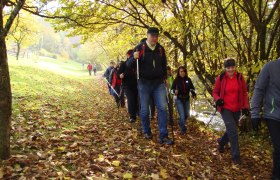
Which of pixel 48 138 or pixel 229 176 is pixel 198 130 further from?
pixel 48 138

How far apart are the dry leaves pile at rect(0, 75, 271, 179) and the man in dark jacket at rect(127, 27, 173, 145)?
635mm

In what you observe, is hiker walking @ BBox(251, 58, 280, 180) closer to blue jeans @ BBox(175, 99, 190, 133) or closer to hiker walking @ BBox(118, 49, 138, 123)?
blue jeans @ BBox(175, 99, 190, 133)

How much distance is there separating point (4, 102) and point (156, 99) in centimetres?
361

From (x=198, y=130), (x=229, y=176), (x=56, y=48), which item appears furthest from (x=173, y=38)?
(x=56, y=48)

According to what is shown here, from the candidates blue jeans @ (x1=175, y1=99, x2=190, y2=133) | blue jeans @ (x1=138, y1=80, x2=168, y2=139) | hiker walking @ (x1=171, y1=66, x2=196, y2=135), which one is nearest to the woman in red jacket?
blue jeans @ (x1=138, y1=80, x2=168, y2=139)

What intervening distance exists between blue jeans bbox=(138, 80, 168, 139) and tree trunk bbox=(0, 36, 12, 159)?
3386 millimetres

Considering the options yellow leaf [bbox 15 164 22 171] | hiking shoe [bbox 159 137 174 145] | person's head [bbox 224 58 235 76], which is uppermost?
person's head [bbox 224 58 235 76]

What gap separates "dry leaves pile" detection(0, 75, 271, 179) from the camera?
496 cm

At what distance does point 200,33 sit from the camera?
11.4 m

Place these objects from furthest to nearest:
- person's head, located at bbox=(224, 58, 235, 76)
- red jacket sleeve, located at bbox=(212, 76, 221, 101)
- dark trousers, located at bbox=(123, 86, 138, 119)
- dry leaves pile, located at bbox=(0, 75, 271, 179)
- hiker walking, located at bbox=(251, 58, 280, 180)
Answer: dark trousers, located at bbox=(123, 86, 138, 119) → red jacket sleeve, located at bbox=(212, 76, 221, 101) → person's head, located at bbox=(224, 58, 235, 76) → hiker walking, located at bbox=(251, 58, 280, 180) → dry leaves pile, located at bbox=(0, 75, 271, 179)

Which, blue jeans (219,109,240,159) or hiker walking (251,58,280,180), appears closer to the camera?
hiker walking (251,58,280,180)

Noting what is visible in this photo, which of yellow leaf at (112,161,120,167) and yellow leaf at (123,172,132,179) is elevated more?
yellow leaf at (112,161,120,167)

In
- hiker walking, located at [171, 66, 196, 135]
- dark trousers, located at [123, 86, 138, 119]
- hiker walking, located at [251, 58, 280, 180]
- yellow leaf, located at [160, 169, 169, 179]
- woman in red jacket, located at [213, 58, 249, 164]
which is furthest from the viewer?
dark trousers, located at [123, 86, 138, 119]

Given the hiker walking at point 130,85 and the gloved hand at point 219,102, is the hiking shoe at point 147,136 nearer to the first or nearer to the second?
the gloved hand at point 219,102
